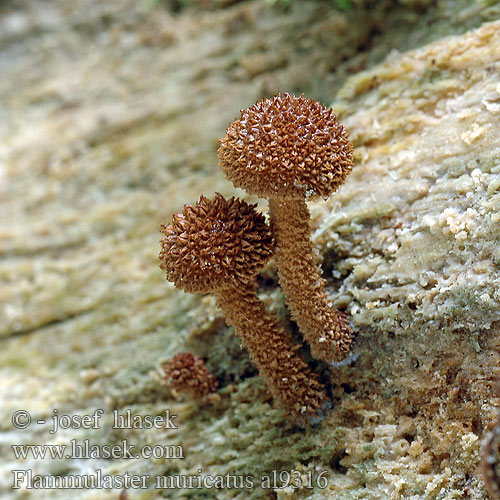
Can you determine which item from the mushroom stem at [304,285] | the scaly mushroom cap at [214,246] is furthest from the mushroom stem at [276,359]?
the scaly mushroom cap at [214,246]

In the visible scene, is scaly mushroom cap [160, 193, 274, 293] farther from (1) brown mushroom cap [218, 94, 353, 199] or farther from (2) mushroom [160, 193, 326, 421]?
(1) brown mushroom cap [218, 94, 353, 199]

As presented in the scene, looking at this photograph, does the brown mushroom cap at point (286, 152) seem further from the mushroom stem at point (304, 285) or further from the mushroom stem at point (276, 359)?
the mushroom stem at point (276, 359)

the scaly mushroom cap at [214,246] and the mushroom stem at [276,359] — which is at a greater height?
the scaly mushroom cap at [214,246]

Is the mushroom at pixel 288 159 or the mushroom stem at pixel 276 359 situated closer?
the mushroom at pixel 288 159
